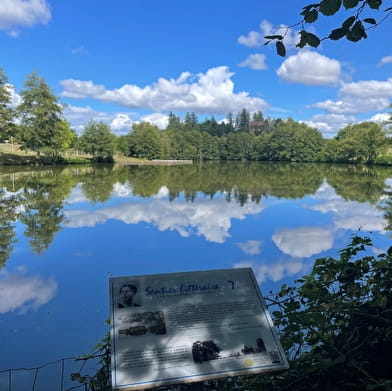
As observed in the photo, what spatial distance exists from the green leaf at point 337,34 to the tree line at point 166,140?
4296cm

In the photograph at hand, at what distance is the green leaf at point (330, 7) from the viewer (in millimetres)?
2078

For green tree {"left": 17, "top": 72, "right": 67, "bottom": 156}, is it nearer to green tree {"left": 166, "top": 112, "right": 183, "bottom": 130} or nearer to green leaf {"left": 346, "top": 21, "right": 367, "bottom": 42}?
green leaf {"left": 346, "top": 21, "right": 367, "bottom": 42}

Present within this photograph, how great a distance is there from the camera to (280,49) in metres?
2.39

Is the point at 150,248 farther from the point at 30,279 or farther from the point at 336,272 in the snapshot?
the point at 336,272

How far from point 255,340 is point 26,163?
46.9 metres

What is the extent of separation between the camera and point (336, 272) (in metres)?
2.93

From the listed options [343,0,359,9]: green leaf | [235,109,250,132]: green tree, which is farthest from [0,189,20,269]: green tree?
[235,109,250,132]: green tree

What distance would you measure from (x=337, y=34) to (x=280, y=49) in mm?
383

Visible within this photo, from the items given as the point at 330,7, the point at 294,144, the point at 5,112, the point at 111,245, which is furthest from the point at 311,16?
the point at 294,144

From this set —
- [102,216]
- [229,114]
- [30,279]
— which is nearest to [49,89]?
[102,216]

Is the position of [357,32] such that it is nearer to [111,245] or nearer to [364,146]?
[111,245]

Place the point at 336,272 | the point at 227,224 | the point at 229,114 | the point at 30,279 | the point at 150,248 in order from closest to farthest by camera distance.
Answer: the point at 336,272 < the point at 30,279 < the point at 150,248 < the point at 227,224 < the point at 229,114

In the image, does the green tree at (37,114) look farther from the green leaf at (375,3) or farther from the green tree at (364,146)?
the green tree at (364,146)

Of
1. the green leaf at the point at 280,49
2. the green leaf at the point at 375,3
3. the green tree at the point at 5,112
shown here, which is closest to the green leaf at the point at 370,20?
the green leaf at the point at 375,3
